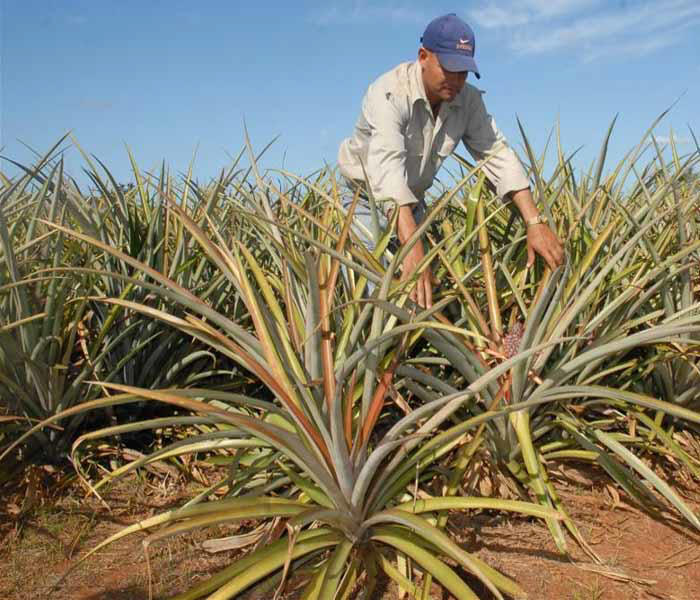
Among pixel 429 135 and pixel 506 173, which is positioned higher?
pixel 429 135

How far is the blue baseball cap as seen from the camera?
6.08 ft

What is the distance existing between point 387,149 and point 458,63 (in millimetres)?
307

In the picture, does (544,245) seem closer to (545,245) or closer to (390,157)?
(545,245)

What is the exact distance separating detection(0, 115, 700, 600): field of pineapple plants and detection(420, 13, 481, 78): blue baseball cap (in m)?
0.38

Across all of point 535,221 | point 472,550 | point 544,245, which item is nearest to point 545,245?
point 544,245

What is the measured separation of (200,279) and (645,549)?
1.49 metres

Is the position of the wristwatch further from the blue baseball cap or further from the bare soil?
the bare soil

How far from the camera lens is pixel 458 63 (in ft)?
6.08

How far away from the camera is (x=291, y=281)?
1584mm

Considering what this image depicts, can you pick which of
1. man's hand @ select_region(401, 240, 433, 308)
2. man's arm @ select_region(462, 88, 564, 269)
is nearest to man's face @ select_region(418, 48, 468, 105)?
man's arm @ select_region(462, 88, 564, 269)

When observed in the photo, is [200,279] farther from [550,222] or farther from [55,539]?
[550,222]

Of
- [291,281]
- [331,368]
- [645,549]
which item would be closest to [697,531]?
[645,549]

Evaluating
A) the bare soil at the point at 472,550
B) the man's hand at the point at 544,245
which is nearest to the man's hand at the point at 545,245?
the man's hand at the point at 544,245

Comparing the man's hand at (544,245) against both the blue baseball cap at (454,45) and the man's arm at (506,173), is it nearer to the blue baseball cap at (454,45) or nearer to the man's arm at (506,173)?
the man's arm at (506,173)
